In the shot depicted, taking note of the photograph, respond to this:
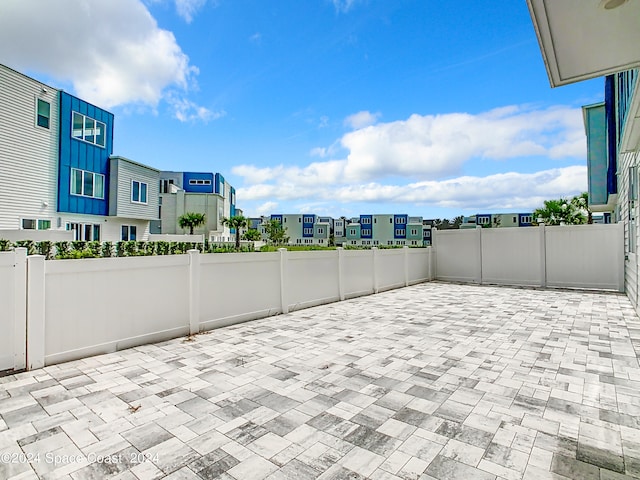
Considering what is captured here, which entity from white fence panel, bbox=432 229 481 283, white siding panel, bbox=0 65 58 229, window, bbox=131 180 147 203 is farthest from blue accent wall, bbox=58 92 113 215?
white fence panel, bbox=432 229 481 283

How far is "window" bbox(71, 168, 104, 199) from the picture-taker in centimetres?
1490

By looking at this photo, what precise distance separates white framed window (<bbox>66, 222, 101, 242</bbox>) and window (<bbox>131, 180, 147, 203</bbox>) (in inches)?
87.1

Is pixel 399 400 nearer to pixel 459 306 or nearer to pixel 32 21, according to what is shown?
pixel 459 306

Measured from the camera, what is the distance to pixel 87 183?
15500 mm

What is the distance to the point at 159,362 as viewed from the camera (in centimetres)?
427

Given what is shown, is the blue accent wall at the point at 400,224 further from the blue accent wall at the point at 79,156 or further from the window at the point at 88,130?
the window at the point at 88,130

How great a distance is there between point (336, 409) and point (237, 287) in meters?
3.78

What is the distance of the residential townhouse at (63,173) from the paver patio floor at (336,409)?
11396 millimetres

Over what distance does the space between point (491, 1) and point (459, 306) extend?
6753mm

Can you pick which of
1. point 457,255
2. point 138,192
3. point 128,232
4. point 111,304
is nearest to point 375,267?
point 457,255

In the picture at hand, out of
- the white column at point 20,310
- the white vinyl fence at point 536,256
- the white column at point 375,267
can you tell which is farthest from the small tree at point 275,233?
the white column at point 20,310

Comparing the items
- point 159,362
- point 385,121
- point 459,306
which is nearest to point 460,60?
point 385,121

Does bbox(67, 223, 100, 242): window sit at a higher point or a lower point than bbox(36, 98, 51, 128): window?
lower

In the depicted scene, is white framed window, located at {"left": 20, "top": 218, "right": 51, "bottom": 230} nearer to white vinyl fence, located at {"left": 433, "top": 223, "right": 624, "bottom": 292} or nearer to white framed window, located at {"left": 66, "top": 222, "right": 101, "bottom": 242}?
white framed window, located at {"left": 66, "top": 222, "right": 101, "bottom": 242}
